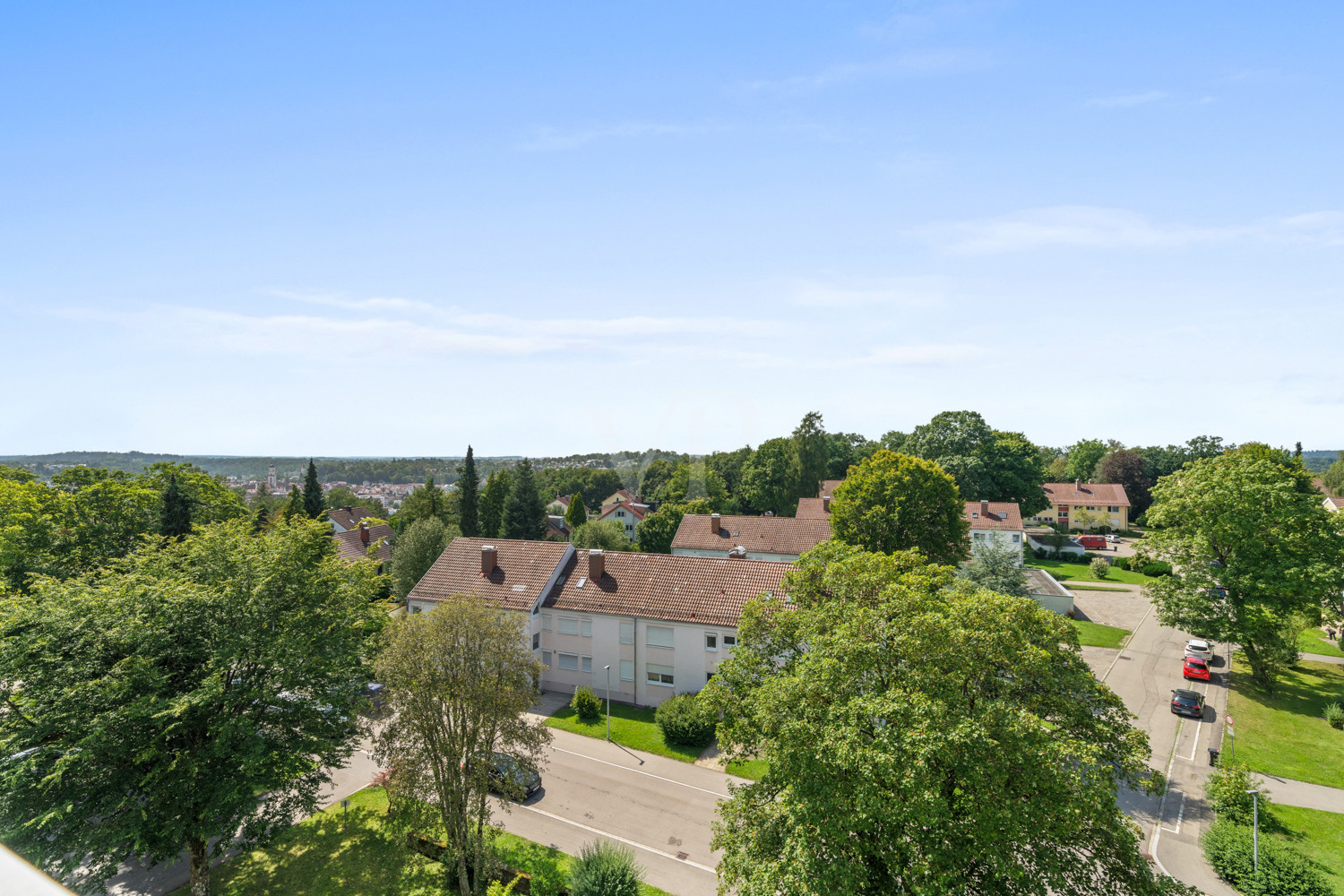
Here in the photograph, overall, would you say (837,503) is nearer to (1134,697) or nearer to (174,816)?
(1134,697)

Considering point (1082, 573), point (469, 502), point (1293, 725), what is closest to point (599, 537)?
point (469, 502)

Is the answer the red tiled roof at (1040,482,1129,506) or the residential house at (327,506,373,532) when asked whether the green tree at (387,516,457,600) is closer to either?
the residential house at (327,506,373,532)

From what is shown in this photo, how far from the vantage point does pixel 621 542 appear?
2554 inches

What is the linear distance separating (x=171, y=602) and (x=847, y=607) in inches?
785

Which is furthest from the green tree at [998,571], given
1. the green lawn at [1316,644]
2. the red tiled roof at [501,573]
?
the red tiled roof at [501,573]

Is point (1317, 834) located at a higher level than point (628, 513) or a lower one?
lower

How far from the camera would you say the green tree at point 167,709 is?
17.8m

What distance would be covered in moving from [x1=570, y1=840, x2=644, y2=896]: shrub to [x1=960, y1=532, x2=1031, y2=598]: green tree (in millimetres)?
24581

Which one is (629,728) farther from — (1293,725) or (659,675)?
(1293,725)

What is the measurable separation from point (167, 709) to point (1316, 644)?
61.6m

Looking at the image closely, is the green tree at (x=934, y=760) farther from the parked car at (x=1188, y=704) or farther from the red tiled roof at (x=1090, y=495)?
the red tiled roof at (x=1090, y=495)

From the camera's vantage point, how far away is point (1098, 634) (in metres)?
45.8

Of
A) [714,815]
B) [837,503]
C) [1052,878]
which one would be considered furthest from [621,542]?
[1052,878]

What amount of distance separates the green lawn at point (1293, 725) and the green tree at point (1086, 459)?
311ft
